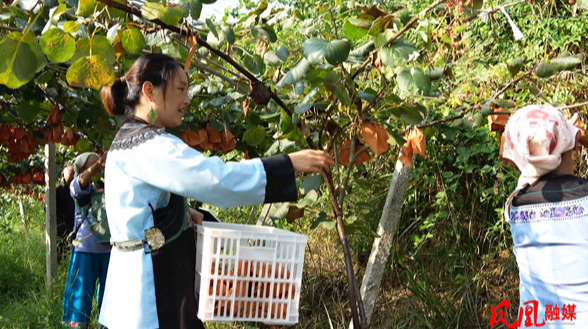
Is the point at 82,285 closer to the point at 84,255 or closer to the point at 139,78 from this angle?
the point at 84,255

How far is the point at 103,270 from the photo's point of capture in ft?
14.1

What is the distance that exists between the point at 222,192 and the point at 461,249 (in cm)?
246

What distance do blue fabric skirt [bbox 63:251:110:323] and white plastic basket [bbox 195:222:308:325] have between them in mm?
2481

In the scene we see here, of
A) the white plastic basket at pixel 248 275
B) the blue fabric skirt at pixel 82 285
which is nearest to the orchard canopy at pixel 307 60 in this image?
the white plastic basket at pixel 248 275

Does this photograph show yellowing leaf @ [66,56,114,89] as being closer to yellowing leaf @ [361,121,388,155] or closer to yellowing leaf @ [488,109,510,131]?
yellowing leaf @ [361,121,388,155]

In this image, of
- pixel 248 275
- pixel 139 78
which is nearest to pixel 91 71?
pixel 139 78

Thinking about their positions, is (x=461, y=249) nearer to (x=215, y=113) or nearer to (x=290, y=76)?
(x=215, y=113)

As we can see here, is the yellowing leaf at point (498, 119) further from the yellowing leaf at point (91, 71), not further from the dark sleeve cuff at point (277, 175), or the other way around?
the yellowing leaf at point (91, 71)

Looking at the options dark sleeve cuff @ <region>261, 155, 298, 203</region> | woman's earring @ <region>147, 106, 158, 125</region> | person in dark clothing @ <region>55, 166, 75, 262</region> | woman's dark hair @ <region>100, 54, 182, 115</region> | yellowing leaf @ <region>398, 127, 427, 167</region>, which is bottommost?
person in dark clothing @ <region>55, 166, 75, 262</region>

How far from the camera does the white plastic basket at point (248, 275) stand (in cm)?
171

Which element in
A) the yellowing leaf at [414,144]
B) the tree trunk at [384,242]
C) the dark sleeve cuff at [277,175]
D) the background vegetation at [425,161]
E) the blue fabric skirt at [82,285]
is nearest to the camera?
the dark sleeve cuff at [277,175]

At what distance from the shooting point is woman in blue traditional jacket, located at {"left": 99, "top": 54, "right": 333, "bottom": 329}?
1638 millimetres

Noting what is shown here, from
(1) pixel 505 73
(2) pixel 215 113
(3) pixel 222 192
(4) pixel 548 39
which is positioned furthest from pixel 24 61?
(4) pixel 548 39

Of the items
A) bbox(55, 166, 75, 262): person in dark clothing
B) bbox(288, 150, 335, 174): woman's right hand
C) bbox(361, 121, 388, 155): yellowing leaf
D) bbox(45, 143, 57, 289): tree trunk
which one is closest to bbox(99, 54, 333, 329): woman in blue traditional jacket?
bbox(288, 150, 335, 174): woman's right hand
